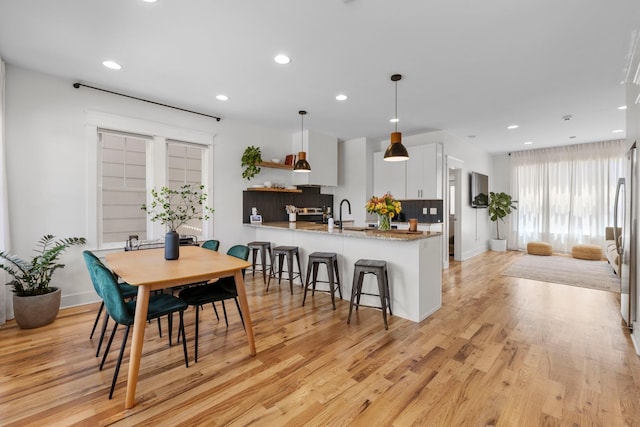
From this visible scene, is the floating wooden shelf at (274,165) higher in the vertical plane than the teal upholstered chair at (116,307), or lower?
higher

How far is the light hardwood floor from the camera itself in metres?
1.72

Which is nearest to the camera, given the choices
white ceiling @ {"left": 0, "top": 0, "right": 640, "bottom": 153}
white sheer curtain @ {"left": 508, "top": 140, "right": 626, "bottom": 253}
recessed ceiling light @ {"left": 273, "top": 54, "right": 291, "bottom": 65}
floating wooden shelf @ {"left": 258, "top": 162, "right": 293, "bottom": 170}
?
white ceiling @ {"left": 0, "top": 0, "right": 640, "bottom": 153}

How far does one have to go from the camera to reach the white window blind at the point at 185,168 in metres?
4.43

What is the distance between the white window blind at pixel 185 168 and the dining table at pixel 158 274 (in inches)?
69.2

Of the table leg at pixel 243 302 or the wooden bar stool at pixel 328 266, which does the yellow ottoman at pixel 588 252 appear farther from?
the table leg at pixel 243 302

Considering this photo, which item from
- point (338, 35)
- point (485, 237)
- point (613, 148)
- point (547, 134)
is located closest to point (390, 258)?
point (338, 35)

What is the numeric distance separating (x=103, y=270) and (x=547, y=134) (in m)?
7.58

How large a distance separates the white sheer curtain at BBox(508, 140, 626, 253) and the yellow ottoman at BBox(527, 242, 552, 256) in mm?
636

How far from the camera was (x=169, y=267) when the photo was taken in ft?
7.46

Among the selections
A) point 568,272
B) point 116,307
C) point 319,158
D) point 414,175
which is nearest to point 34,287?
point 116,307

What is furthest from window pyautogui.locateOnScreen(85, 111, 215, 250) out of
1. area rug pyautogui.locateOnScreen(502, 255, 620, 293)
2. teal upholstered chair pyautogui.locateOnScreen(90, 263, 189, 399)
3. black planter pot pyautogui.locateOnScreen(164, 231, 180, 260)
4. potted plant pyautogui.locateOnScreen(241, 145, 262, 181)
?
area rug pyautogui.locateOnScreen(502, 255, 620, 293)

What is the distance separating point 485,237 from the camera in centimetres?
795

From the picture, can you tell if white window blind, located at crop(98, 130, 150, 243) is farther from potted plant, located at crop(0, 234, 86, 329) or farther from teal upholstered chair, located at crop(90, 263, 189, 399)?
teal upholstered chair, located at crop(90, 263, 189, 399)

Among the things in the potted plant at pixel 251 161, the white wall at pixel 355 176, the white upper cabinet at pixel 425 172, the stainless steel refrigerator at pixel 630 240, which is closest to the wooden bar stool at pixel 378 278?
the stainless steel refrigerator at pixel 630 240
